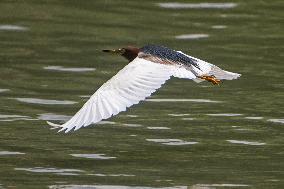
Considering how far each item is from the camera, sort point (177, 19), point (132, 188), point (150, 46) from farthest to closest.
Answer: point (177, 19) < point (150, 46) < point (132, 188)

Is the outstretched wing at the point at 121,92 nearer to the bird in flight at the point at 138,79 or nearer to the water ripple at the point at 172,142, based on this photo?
the bird in flight at the point at 138,79

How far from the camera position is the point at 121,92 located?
9281 millimetres

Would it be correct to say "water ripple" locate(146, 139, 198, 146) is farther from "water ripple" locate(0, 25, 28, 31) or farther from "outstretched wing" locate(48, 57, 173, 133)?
"water ripple" locate(0, 25, 28, 31)

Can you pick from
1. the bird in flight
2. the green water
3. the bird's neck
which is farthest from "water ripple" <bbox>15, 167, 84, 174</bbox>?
the bird's neck

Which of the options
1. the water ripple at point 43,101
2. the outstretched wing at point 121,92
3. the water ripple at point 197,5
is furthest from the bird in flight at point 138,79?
the water ripple at point 197,5

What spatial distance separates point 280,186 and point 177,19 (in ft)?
24.7

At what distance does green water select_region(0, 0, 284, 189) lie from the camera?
10.4 meters

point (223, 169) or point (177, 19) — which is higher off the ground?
point (177, 19)

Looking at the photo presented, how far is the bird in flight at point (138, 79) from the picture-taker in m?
8.95

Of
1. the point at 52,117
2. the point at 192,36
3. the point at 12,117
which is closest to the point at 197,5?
the point at 192,36

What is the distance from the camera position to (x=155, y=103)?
1313cm

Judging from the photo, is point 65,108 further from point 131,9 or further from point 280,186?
point 131,9

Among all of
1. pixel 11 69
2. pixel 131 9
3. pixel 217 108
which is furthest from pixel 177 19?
pixel 217 108

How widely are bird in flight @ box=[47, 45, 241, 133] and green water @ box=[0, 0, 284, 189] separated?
2.50 ft
